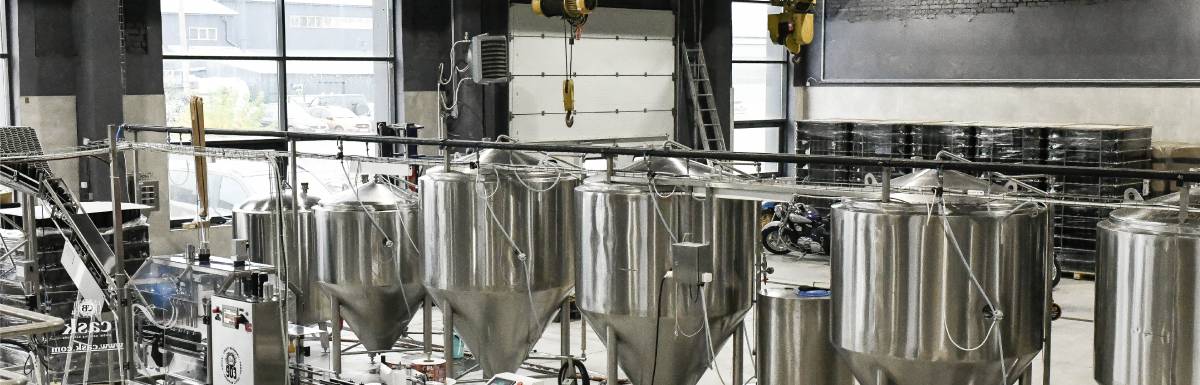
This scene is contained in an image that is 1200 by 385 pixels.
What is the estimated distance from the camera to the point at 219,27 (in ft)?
35.6

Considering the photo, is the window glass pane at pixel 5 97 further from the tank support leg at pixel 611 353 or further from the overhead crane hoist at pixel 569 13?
the tank support leg at pixel 611 353

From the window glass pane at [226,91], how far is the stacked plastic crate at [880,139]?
5662mm

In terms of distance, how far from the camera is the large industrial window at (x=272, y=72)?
35.2ft

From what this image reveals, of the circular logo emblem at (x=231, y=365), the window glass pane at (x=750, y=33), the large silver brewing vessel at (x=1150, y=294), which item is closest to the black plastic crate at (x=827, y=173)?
the window glass pane at (x=750, y=33)

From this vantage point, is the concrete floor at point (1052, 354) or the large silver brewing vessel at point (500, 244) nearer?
the large silver brewing vessel at point (500, 244)

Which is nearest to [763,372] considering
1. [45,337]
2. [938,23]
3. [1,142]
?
[45,337]

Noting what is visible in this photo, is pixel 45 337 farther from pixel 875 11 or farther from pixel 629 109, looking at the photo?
pixel 875 11

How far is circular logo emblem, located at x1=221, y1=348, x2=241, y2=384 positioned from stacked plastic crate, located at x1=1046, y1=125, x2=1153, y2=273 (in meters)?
7.53

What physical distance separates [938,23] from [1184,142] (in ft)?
9.88

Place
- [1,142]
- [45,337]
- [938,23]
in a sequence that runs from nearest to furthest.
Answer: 1. [45,337]
2. [1,142]
3. [938,23]

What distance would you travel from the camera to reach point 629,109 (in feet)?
44.6

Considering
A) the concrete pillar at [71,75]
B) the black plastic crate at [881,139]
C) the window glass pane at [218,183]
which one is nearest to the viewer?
the concrete pillar at [71,75]

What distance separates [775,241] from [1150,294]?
344 inches

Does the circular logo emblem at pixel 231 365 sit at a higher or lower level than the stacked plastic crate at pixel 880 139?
lower
